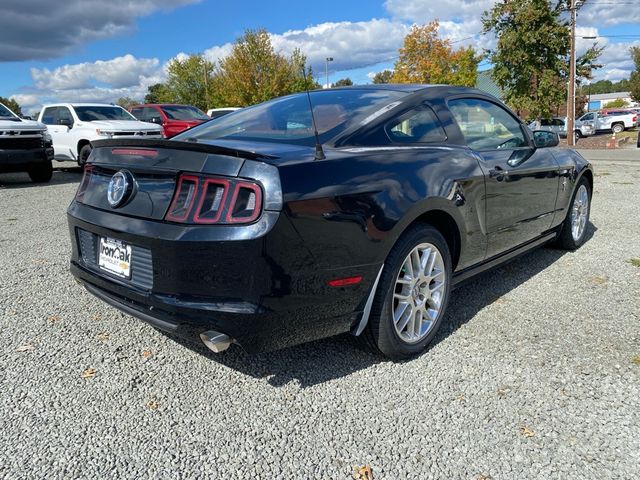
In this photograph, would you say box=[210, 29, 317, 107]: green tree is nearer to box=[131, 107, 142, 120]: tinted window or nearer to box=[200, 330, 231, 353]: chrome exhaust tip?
box=[131, 107, 142, 120]: tinted window

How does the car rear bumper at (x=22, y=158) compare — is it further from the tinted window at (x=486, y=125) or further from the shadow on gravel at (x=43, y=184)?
the tinted window at (x=486, y=125)

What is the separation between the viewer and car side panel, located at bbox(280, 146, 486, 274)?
2240 mm

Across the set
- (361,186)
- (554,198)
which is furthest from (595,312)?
(361,186)

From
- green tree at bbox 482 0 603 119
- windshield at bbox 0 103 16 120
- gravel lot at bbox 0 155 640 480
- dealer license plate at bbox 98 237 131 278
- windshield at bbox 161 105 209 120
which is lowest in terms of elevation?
gravel lot at bbox 0 155 640 480

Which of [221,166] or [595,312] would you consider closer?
[221,166]

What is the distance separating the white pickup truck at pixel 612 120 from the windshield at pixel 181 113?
28.3 m

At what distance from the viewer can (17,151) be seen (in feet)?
32.2

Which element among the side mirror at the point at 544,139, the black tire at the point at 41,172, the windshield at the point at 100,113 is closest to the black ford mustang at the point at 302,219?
the side mirror at the point at 544,139

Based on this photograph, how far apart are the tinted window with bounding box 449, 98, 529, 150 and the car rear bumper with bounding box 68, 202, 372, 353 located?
1.48 metres

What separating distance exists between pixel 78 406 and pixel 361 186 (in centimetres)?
167

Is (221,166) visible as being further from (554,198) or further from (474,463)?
(554,198)

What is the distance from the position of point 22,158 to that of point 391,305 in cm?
962

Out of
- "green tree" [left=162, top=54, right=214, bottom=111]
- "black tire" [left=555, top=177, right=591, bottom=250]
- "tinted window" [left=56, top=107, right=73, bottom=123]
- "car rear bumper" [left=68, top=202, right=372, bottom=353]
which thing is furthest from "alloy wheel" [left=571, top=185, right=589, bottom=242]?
"green tree" [left=162, top=54, right=214, bottom=111]

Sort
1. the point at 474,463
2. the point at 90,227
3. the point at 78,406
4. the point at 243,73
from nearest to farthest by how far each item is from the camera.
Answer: the point at 474,463 < the point at 78,406 < the point at 90,227 < the point at 243,73
